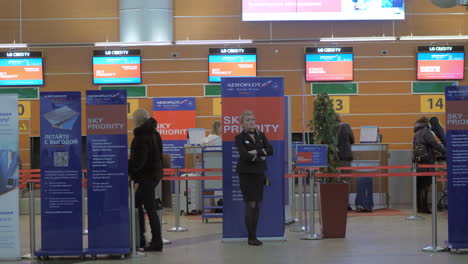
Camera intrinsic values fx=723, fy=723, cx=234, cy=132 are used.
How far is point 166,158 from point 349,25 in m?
4.73

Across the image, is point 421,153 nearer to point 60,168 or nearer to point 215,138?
point 215,138

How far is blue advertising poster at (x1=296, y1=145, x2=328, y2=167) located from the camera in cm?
862

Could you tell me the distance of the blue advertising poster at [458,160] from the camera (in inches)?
295

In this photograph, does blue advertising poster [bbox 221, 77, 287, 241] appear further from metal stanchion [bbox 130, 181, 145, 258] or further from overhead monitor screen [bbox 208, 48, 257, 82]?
overhead monitor screen [bbox 208, 48, 257, 82]

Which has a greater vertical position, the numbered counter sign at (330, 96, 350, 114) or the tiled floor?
the numbered counter sign at (330, 96, 350, 114)

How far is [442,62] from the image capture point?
13844mm

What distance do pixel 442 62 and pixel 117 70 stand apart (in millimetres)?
6231

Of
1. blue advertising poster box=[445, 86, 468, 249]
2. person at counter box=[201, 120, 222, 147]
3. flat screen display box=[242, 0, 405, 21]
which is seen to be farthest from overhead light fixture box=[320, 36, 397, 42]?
blue advertising poster box=[445, 86, 468, 249]

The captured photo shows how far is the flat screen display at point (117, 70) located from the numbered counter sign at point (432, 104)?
554cm

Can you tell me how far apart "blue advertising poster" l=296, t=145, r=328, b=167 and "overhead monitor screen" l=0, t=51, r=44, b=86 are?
23.6 ft

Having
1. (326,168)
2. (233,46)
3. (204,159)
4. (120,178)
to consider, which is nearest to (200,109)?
(233,46)

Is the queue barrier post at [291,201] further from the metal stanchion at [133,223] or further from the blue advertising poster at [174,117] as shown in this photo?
the metal stanchion at [133,223]

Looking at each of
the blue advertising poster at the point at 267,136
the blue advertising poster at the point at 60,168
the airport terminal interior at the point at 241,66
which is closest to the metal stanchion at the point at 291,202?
the airport terminal interior at the point at 241,66

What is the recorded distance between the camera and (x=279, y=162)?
28.0 ft
